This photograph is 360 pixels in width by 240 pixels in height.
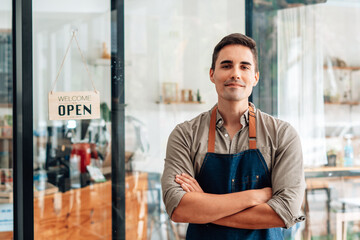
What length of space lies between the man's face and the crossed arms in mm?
441

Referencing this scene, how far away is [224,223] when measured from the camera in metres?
1.77

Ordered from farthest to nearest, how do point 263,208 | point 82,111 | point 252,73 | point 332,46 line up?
point 332,46 → point 82,111 → point 252,73 → point 263,208

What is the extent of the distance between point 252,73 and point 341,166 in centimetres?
187

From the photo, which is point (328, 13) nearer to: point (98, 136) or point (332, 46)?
point (332, 46)

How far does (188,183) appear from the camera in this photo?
1830 mm

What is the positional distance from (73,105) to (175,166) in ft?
4.18

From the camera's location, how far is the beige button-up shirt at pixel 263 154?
5.76 ft

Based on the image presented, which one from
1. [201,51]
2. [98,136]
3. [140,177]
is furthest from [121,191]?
[201,51]

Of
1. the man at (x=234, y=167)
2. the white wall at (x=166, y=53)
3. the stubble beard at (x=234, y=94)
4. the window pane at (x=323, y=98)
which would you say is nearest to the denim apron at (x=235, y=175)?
the man at (x=234, y=167)

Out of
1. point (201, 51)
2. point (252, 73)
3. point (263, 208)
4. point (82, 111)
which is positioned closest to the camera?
point (263, 208)

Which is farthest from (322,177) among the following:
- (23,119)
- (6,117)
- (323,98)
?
(6,117)

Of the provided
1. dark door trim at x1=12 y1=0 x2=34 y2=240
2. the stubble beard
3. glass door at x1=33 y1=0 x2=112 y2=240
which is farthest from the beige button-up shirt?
dark door trim at x1=12 y1=0 x2=34 y2=240

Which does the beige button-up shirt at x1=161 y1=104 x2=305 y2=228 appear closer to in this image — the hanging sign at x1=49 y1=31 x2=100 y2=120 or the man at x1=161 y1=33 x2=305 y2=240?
the man at x1=161 y1=33 x2=305 y2=240

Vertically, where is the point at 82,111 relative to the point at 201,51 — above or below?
below
